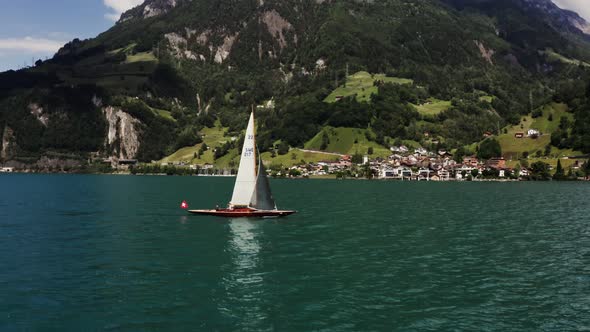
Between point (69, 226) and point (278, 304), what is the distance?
5381cm

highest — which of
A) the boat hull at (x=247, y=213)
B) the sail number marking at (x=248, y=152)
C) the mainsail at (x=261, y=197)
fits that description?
the sail number marking at (x=248, y=152)

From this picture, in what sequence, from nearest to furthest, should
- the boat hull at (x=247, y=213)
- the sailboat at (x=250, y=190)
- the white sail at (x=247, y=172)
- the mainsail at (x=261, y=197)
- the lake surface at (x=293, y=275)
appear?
the lake surface at (x=293, y=275)
the white sail at (x=247, y=172)
the sailboat at (x=250, y=190)
the mainsail at (x=261, y=197)
the boat hull at (x=247, y=213)

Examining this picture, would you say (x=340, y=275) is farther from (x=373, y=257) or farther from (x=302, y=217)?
(x=302, y=217)


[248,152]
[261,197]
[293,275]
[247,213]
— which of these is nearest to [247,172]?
[248,152]

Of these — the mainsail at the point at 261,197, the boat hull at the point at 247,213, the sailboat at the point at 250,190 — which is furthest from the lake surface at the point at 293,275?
the mainsail at the point at 261,197

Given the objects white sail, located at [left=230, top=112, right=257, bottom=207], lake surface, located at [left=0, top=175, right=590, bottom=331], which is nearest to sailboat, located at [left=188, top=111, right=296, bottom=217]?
white sail, located at [left=230, top=112, right=257, bottom=207]

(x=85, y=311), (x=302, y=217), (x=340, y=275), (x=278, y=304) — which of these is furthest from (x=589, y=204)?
(x=85, y=311)

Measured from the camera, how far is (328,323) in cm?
3250

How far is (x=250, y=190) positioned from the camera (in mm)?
84062

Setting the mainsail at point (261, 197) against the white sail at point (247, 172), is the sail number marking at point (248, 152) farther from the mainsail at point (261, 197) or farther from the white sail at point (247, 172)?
the mainsail at point (261, 197)

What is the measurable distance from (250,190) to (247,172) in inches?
131

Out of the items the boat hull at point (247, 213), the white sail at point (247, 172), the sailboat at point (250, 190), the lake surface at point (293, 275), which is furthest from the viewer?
the boat hull at point (247, 213)

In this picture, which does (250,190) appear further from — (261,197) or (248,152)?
(248,152)

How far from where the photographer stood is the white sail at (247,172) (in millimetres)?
81250
